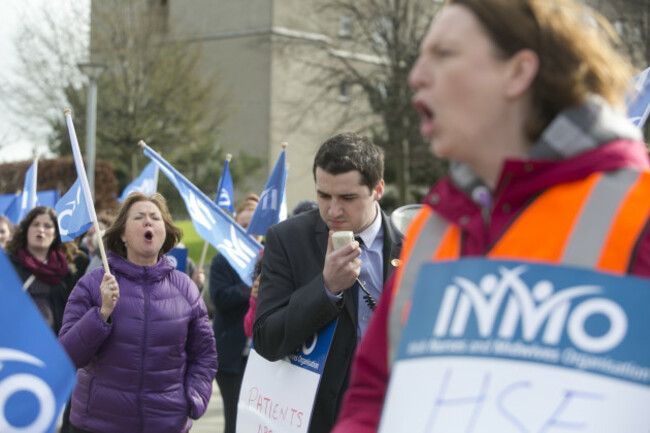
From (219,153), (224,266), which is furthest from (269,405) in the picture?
(219,153)

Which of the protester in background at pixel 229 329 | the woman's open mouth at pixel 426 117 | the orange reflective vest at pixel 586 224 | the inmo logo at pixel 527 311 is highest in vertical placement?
the woman's open mouth at pixel 426 117

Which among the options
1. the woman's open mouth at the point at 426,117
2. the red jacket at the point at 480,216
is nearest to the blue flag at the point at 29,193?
the red jacket at the point at 480,216

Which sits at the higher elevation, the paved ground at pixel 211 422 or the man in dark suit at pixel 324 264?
the man in dark suit at pixel 324 264

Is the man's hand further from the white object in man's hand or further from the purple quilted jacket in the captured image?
the purple quilted jacket

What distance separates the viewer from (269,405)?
4691 millimetres

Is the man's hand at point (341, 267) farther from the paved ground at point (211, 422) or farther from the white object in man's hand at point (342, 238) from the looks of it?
the paved ground at point (211, 422)

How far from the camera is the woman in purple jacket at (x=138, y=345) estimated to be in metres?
5.42

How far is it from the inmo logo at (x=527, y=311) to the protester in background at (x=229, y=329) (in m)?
6.12

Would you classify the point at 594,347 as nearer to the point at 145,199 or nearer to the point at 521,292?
the point at 521,292

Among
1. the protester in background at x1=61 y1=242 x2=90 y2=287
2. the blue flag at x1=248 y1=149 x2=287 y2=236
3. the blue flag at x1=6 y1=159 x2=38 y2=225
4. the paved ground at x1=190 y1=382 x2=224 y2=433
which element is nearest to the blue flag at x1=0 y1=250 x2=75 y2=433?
the blue flag at x1=248 y1=149 x2=287 y2=236

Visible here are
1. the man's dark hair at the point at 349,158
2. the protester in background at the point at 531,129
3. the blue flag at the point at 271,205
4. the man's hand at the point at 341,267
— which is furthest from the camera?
the blue flag at the point at 271,205

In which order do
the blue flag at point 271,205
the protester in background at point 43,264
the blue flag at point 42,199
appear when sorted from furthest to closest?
the blue flag at point 42,199 < the blue flag at point 271,205 < the protester in background at point 43,264

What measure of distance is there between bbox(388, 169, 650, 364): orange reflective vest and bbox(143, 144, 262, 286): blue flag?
19.6 feet

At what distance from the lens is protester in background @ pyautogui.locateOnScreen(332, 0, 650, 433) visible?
6.21 feet
